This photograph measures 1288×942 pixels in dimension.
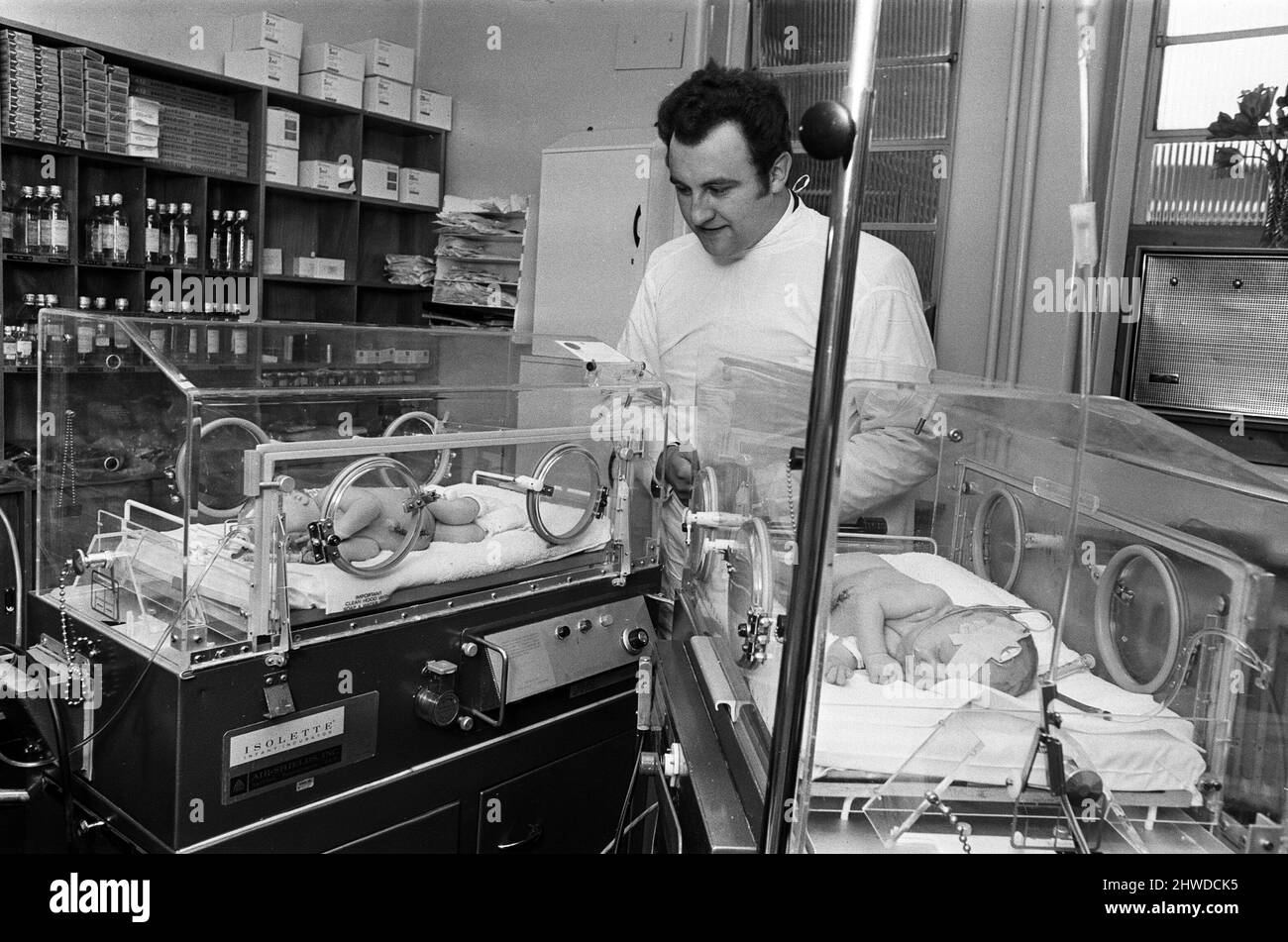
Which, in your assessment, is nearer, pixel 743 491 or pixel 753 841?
pixel 753 841

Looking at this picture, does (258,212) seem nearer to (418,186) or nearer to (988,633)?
(418,186)

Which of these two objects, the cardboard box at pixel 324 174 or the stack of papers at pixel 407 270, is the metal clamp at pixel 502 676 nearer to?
the cardboard box at pixel 324 174

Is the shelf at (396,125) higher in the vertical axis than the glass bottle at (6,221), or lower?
higher

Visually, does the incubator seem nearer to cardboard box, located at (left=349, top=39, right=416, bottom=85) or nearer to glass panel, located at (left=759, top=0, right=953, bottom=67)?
glass panel, located at (left=759, top=0, right=953, bottom=67)

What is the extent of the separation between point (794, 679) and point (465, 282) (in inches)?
165

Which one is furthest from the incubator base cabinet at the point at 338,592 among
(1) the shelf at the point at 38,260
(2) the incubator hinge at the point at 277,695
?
(1) the shelf at the point at 38,260

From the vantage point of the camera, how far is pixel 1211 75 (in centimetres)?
297

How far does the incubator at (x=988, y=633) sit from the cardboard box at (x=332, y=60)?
10.8 ft

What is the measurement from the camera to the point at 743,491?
169 centimetres

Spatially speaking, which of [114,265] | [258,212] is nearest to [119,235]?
[114,265]

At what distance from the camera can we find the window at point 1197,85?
2877 millimetres

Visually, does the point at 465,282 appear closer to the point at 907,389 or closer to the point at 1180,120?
the point at 1180,120

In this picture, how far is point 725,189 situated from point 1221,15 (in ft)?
5.65
